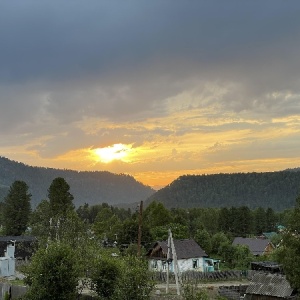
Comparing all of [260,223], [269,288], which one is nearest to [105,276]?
[269,288]

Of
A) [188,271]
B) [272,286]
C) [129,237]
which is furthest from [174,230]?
[272,286]

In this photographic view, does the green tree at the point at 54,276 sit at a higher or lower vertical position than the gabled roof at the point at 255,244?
higher

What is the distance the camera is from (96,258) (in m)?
35.1

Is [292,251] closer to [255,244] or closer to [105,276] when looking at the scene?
[105,276]

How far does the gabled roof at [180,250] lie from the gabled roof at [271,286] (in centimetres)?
1958

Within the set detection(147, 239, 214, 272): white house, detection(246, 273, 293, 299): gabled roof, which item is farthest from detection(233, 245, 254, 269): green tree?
detection(246, 273, 293, 299): gabled roof

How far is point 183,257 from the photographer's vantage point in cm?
6475

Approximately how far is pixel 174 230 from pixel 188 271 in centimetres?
1776

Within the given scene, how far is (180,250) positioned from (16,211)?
40.4 meters

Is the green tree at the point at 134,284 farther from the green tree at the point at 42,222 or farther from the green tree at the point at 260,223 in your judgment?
the green tree at the point at 260,223

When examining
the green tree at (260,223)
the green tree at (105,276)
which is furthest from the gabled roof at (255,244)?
the green tree at (105,276)

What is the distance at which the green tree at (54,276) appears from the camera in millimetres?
30016

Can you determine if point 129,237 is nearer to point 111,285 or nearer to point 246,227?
point 111,285

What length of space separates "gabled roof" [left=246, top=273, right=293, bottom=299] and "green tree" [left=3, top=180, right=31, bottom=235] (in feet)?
190
